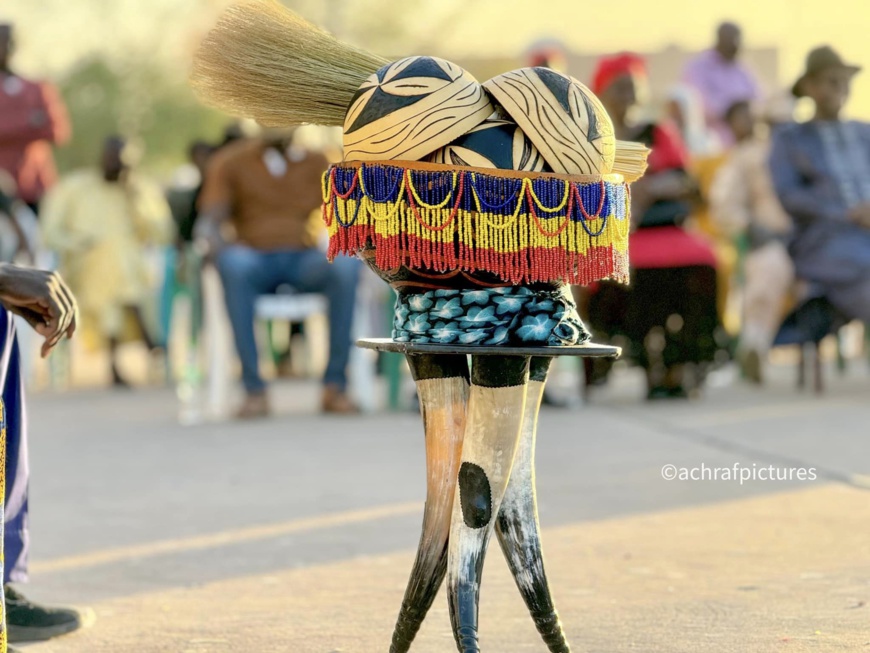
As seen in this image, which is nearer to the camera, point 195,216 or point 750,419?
point 750,419

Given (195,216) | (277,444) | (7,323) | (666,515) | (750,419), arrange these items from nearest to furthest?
(7,323) < (666,515) < (277,444) < (750,419) < (195,216)

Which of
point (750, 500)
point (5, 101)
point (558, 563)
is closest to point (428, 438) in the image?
point (558, 563)

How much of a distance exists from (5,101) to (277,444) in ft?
15.0

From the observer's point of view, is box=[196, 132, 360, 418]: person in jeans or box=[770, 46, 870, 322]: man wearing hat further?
box=[770, 46, 870, 322]: man wearing hat

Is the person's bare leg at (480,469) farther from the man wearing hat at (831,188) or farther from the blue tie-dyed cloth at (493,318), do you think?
the man wearing hat at (831,188)

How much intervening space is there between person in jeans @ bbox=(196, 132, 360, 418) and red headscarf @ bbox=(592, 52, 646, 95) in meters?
1.79

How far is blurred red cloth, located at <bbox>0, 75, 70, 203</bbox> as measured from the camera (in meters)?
11.2

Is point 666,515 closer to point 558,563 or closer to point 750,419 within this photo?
point 558,563

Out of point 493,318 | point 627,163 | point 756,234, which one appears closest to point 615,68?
point 756,234

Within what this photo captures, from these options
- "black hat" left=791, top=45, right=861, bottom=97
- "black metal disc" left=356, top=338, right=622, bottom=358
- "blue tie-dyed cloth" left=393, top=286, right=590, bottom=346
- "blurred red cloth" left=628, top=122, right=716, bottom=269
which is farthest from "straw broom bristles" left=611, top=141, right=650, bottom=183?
"black hat" left=791, top=45, right=861, bottom=97

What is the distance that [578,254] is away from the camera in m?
3.18

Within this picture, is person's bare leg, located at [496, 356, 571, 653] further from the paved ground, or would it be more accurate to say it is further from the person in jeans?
the person in jeans

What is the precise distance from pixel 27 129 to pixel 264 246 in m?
3.16

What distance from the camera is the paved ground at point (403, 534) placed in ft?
12.9
